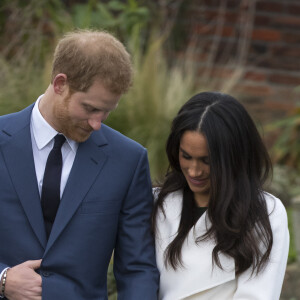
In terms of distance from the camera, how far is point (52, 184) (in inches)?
123

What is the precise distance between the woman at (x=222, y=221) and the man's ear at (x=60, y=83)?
55cm

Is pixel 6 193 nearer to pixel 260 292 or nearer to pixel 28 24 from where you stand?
pixel 260 292

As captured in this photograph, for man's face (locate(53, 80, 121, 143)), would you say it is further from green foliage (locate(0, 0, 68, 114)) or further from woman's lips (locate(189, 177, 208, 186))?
green foliage (locate(0, 0, 68, 114))

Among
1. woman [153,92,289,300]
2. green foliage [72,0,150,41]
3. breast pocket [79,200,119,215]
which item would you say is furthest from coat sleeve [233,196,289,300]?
green foliage [72,0,150,41]

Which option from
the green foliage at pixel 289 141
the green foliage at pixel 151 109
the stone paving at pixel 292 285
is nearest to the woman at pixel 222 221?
the stone paving at pixel 292 285

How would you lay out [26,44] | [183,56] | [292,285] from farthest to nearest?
1. [183,56]
2. [26,44]
3. [292,285]

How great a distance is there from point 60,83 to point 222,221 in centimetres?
90

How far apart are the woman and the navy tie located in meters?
0.50

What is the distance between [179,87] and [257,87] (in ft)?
5.70

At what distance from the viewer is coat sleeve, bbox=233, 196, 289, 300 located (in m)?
3.11

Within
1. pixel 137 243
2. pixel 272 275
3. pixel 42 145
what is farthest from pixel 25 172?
pixel 272 275

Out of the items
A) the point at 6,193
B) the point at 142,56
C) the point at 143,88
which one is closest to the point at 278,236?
the point at 6,193

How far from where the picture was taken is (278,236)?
123 inches

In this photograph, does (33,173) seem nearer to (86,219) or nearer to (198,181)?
(86,219)
